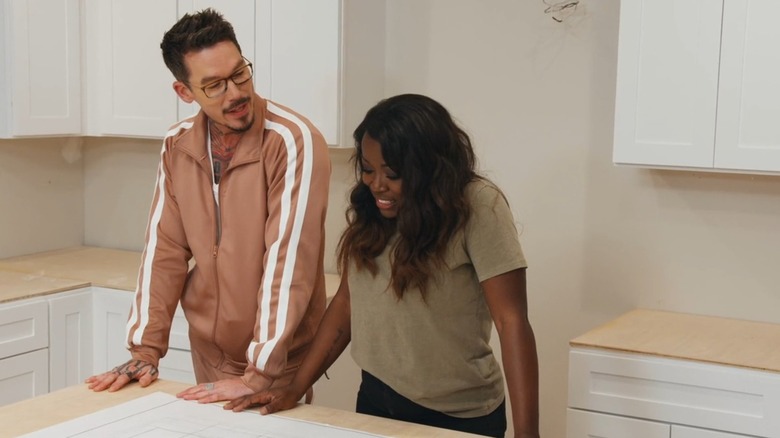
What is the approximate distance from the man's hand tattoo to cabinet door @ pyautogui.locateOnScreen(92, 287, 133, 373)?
1.34 metres

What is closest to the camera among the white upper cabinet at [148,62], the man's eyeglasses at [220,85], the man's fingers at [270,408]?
the man's fingers at [270,408]

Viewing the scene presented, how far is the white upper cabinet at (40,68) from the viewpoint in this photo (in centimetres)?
347

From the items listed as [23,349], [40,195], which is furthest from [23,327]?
[40,195]

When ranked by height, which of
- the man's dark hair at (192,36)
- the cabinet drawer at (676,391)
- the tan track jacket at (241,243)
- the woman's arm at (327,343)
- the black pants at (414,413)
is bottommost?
the cabinet drawer at (676,391)

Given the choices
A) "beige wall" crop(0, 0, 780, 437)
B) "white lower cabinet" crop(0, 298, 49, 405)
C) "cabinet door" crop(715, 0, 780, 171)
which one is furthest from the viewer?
"white lower cabinet" crop(0, 298, 49, 405)

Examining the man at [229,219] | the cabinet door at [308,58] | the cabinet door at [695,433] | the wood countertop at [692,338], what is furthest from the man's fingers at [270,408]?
the cabinet door at [308,58]

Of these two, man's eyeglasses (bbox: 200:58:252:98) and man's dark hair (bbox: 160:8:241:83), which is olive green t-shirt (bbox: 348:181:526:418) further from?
man's dark hair (bbox: 160:8:241:83)

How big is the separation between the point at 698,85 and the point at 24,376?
2.29m

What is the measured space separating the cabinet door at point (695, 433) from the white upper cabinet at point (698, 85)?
2.33 ft

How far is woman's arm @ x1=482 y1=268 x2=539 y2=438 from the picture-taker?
1914 mm

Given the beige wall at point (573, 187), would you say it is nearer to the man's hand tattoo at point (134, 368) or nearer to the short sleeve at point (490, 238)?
the short sleeve at point (490, 238)

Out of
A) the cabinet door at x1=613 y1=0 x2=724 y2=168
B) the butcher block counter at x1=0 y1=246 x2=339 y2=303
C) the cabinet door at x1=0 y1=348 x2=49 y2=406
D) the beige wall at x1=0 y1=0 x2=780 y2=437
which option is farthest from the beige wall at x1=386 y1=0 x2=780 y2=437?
the cabinet door at x1=0 y1=348 x2=49 y2=406

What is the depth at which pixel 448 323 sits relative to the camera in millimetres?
1991

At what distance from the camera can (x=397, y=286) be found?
1973mm
